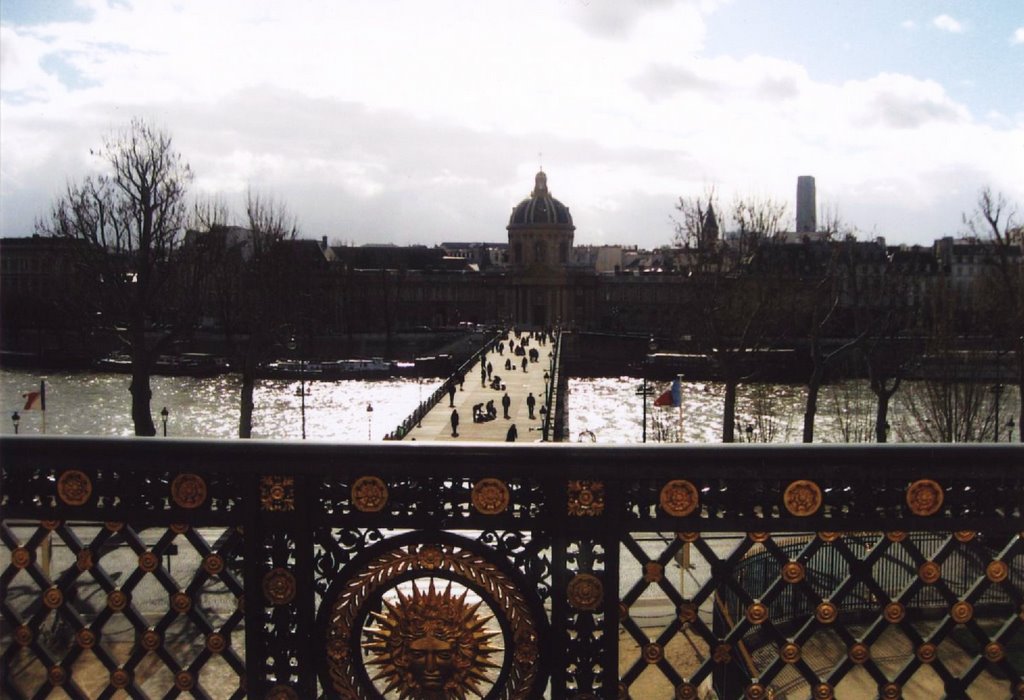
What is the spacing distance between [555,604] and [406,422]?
25186 millimetres

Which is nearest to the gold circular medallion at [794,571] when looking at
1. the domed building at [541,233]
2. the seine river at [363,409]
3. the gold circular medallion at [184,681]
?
the gold circular medallion at [184,681]

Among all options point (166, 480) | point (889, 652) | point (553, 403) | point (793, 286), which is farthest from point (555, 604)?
point (553, 403)

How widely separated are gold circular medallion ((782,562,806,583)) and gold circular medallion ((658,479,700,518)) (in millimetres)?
397

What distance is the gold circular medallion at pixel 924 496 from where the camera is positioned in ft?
10.9

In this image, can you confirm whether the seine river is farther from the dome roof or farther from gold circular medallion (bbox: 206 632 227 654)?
the dome roof

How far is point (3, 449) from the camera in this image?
3.37 metres

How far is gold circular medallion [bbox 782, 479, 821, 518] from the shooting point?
331 cm

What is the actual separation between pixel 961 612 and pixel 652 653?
1.08 meters

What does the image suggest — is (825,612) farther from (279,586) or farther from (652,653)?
(279,586)

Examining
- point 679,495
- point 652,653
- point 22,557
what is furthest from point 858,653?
point 22,557

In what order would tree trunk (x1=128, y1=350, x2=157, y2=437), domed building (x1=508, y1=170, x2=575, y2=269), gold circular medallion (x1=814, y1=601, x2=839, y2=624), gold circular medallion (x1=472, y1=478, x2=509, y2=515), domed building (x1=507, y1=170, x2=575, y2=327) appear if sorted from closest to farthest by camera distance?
1. gold circular medallion (x1=472, y1=478, x2=509, y2=515)
2. gold circular medallion (x1=814, y1=601, x2=839, y2=624)
3. tree trunk (x1=128, y1=350, x2=157, y2=437)
4. domed building (x1=507, y1=170, x2=575, y2=327)
5. domed building (x1=508, y1=170, x2=575, y2=269)

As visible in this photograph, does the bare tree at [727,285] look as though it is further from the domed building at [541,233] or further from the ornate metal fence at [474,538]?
the domed building at [541,233]

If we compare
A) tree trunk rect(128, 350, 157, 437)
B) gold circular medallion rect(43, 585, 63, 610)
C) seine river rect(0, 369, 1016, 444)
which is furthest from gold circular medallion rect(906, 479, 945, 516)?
seine river rect(0, 369, 1016, 444)

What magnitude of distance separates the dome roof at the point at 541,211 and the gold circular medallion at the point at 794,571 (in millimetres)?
110855
